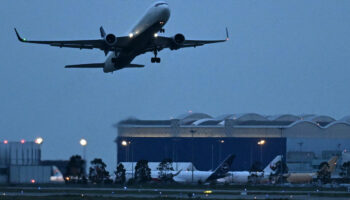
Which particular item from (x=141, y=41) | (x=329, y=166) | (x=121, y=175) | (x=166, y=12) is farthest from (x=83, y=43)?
(x=329, y=166)

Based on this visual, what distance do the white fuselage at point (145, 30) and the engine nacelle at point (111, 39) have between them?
166 cm

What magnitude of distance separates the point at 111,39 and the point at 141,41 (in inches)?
124

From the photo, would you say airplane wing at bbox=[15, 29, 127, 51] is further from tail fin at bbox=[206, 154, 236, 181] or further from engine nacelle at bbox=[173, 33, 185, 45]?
tail fin at bbox=[206, 154, 236, 181]

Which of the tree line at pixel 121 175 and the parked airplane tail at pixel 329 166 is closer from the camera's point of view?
the tree line at pixel 121 175

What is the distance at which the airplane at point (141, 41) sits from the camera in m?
89.6

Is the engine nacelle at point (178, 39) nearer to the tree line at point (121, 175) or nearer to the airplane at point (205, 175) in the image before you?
the tree line at point (121, 175)

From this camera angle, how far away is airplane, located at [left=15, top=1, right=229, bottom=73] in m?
89.6

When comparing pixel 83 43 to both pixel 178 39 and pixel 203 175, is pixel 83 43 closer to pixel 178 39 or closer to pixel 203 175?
pixel 178 39

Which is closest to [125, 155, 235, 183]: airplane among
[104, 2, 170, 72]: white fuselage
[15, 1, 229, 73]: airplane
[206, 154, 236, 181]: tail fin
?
[206, 154, 236, 181]: tail fin

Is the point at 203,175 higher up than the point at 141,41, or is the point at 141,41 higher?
the point at 141,41

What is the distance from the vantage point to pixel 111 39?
92188 millimetres

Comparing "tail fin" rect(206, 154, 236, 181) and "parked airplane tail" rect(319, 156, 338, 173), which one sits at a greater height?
"parked airplane tail" rect(319, 156, 338, 173)

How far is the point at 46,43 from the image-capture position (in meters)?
95.7

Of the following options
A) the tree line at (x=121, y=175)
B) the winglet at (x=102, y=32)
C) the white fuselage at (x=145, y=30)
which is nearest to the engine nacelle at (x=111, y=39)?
the white fuselage at (x=145, y=30)
